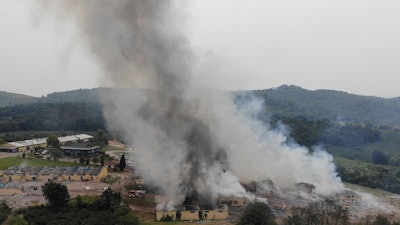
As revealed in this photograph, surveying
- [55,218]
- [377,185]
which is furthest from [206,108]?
[377,185]

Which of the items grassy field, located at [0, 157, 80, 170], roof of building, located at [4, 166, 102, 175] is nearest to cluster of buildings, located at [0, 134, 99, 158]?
grassy field, located at [0, 157, 80, 170]

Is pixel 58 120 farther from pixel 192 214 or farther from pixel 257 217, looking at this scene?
pixel 257 217

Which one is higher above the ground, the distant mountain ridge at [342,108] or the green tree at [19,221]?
the distant mountain ridge at [342,108]

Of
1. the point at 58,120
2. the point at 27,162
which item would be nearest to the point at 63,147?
the point at 27,162

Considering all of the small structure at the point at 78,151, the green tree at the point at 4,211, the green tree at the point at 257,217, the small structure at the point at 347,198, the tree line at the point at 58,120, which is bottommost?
the green tree at the point at 4,211

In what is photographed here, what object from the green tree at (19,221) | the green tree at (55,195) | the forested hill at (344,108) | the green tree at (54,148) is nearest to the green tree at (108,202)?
the green tree at (55,195)

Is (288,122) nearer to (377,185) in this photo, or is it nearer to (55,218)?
(377,185)

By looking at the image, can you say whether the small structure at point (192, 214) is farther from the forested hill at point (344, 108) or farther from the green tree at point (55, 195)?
the forested hill at point (344, 108)

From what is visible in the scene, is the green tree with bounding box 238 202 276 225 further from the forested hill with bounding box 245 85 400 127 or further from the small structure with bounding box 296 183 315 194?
the forested hill with bounding box 245 85 400 127

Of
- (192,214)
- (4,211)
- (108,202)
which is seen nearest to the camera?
(4,211)

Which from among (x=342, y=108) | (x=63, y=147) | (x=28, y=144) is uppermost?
(x=342, y=108)

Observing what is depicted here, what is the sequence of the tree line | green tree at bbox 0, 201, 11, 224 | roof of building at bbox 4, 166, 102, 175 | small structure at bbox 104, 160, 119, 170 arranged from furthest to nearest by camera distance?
the tree line → small structure at bbox 104, 160, 119, 170 → roof of building at bbox 4, 166, 102, 175 → green tree at bbox 0, 201, 11, 224
